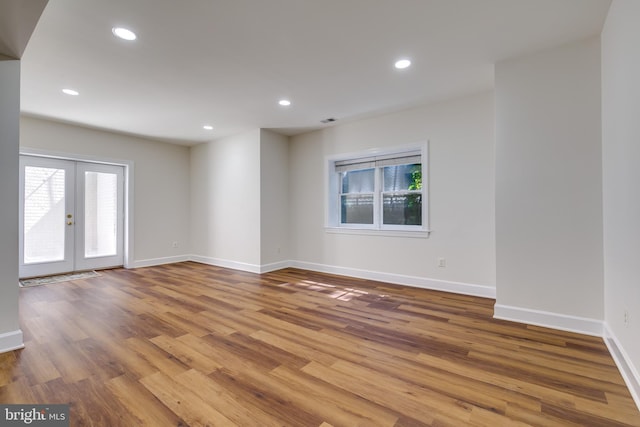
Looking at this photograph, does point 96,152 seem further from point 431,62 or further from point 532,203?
point 532,203

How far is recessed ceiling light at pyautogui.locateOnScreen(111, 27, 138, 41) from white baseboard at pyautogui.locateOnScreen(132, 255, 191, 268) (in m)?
4.59

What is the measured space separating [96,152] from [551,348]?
6961 millimetres

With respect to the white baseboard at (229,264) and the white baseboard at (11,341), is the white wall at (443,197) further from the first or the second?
the white baseboard at (11,341)

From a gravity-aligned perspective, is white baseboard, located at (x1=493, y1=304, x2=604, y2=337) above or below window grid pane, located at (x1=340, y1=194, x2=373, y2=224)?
below

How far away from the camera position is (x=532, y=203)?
9.25ft

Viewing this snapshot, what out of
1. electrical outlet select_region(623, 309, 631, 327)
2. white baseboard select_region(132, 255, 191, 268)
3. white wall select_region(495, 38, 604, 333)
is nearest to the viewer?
electrical outlet select_region(623, 309, 631, 327)

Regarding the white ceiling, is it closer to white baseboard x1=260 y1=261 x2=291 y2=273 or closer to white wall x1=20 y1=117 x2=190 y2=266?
white wall x1=20 y1=117 x2=190 y2=266

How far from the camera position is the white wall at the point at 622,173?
1.77 metres

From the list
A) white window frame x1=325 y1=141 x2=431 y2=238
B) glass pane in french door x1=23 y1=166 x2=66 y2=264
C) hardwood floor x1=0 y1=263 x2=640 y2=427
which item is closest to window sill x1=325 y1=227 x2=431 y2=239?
white window frame x1=325 y1=141 x2=431 y2=238

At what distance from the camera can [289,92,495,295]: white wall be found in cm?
376

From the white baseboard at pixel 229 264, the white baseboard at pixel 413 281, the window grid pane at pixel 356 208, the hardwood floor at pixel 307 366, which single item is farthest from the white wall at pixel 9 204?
the window grid pane at pixel 356 208

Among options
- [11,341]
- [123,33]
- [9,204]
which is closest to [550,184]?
[123,33]
